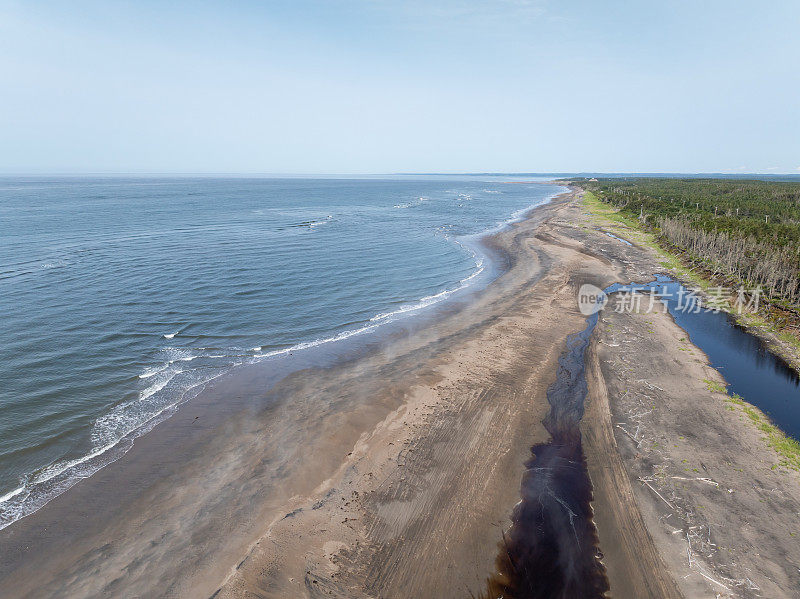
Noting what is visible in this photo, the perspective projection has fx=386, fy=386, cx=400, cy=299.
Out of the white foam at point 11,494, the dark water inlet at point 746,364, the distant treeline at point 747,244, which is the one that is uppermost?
the distant treeline at point 747,244

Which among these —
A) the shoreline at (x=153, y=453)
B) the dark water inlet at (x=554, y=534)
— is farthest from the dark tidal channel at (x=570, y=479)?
the shoreline at (x=153, y=453)

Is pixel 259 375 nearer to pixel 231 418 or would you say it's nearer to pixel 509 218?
pixel 231 418

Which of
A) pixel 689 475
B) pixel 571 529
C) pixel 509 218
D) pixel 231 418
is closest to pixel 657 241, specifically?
pixel 509 218

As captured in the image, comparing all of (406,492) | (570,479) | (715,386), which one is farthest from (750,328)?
(406,492)

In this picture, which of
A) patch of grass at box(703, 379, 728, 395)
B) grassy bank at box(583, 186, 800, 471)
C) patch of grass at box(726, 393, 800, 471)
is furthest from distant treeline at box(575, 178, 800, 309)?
patch of grass at box(726, 393, 800, 471)

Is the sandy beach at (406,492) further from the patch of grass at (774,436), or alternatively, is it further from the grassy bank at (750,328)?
the grassy bank at (750,328)

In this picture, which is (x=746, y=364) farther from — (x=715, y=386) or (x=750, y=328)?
(x=750, y=328)

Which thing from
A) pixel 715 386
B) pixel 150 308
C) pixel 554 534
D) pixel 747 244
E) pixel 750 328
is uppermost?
pixel 747 244
